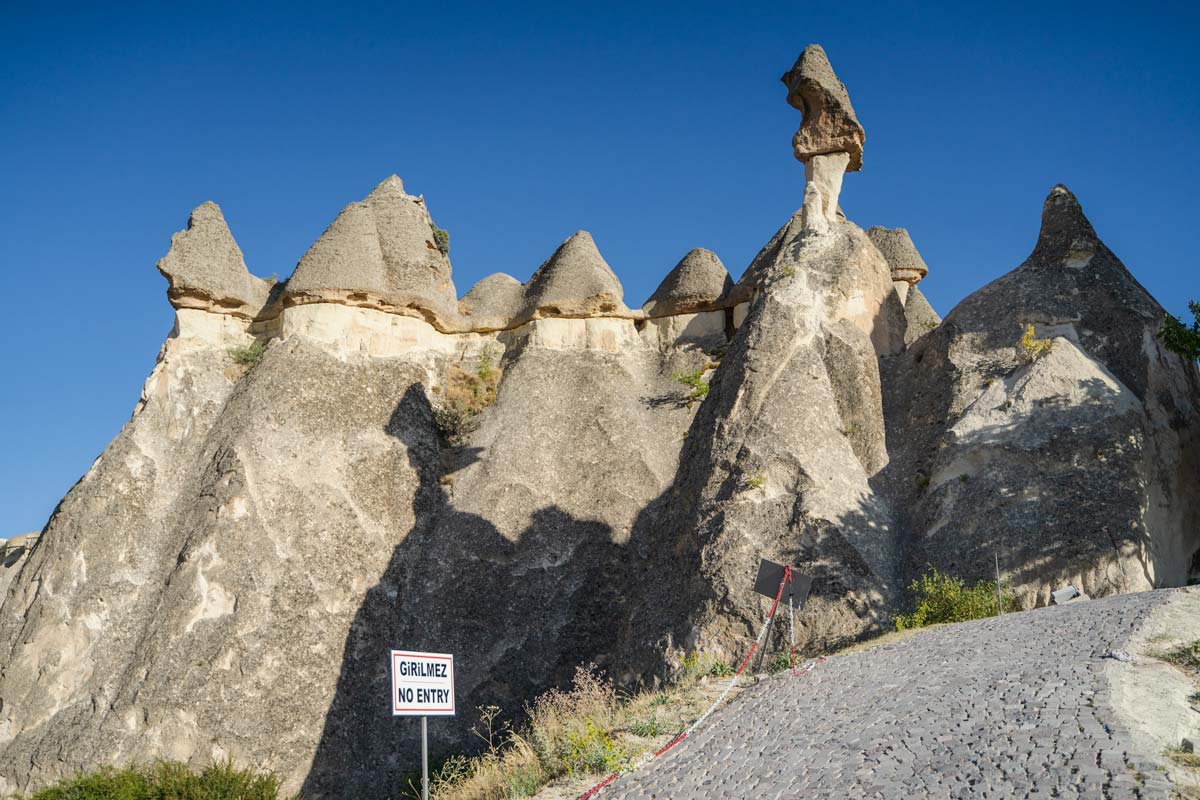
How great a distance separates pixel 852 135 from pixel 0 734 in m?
21.8

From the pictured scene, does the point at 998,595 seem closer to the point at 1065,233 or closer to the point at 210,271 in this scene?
the point at 1065,233

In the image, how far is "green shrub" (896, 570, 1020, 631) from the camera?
1548 centimetres

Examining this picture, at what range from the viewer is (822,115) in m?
25.6

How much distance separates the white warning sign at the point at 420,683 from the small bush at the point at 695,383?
57.8ft

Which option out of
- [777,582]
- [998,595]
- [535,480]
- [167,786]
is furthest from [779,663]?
[535,480]

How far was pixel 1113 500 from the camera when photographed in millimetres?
16875

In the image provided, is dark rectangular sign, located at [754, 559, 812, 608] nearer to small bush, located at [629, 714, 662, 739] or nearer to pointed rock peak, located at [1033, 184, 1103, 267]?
small bush, located at [629, 714, 662, 739]

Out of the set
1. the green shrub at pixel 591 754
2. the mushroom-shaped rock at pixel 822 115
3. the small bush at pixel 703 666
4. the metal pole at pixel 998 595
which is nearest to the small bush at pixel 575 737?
the green shrub at pixel 591 754

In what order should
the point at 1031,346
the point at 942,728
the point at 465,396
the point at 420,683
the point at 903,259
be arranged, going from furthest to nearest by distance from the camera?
the point at 903,259 → the point at 465,396 → the point at 1031,346 → the point at 420,683 → the point at 942,728

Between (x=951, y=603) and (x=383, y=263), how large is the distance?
17.1 metres

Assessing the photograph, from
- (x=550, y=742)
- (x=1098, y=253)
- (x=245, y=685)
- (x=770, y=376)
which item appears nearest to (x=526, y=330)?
(x=770, y=376)

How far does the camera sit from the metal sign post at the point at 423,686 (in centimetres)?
915

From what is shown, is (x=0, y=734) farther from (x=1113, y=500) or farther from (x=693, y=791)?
(x=1113, y=500)

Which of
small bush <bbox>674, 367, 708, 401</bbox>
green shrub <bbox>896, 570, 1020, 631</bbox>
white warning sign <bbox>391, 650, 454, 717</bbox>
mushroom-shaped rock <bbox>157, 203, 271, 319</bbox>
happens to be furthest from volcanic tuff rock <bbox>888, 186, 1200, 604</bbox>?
mushroom-shaped rock <bbox>157, 203, 271, 319</bbox>
